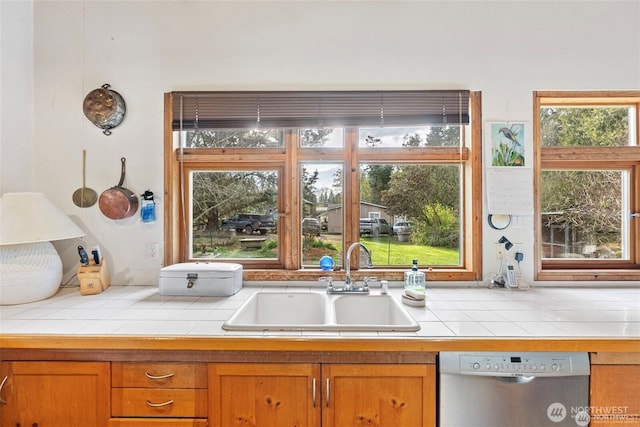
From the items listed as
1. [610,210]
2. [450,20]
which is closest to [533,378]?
[610,210]

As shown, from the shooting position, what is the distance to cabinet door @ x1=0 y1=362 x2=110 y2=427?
110cm

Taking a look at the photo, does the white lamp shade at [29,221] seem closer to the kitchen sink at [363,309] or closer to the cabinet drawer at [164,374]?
the cabinet drawer at [164,374]

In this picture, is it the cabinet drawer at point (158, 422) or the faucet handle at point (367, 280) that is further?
the faucet handle at point (367, 280)

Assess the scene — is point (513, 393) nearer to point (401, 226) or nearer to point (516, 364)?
point (516, 364)

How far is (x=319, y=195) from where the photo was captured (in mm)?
1882

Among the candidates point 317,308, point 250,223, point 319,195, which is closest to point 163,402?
point 317,308

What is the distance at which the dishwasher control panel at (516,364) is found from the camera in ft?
3.43

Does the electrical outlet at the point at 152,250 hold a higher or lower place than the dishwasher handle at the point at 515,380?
higher

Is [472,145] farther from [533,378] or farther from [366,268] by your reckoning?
Answer: [533,378]

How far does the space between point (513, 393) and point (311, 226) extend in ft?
4.13

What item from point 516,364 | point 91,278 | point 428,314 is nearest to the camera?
point 516,364

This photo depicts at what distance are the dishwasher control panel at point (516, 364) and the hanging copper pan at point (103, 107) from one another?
210 cm

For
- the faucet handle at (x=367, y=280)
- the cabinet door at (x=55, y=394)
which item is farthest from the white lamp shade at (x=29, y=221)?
the faucet handle at (x=367, y=280)

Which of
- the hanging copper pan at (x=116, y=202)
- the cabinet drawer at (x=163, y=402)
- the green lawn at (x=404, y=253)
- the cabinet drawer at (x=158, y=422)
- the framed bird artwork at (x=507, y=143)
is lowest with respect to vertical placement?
the cabinet drawer at (x=158, y=422)
